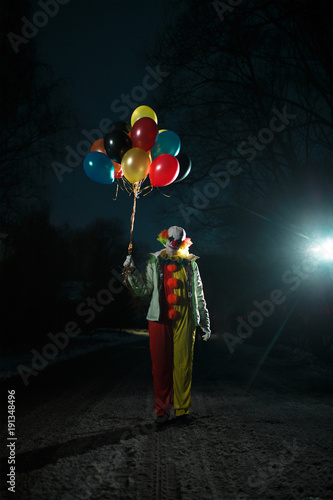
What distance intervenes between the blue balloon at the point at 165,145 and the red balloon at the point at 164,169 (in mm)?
369

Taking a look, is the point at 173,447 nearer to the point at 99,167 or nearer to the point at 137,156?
the point at 137,156

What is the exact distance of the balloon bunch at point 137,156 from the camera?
4434 mm

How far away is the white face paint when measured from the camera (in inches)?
165

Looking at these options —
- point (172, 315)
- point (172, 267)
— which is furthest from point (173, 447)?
point (172, 267)

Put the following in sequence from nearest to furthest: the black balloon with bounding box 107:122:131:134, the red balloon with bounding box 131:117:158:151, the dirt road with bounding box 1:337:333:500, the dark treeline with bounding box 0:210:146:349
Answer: the dirt road with bounding box 1:337:333:500, the red balloon with bounding box 131:117:158:151, the black balloon with bounding box 107:122:131:134, the dark treeline with bounding box 0:210:146:349

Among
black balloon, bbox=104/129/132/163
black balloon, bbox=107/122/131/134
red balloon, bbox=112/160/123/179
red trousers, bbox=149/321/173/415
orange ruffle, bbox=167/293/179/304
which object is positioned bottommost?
red trousers, bbox=149/321/173/415

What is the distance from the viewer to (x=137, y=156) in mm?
4387

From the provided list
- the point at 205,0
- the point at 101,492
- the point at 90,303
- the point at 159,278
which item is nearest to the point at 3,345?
the point at 159,278

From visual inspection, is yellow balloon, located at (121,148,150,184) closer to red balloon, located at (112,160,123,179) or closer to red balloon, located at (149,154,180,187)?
red balloon, located at (149,154,180,187)

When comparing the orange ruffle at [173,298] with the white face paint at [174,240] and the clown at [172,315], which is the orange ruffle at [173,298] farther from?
the white face paint at [174,240]

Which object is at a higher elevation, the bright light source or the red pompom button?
the bright light source

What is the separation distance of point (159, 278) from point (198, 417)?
69.6 inches

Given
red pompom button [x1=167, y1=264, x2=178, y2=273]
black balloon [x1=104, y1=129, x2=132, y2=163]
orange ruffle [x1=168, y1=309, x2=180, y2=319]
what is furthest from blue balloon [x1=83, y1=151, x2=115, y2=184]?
orange ruffle [x1=168, y1=309, x2=180, y2=319]

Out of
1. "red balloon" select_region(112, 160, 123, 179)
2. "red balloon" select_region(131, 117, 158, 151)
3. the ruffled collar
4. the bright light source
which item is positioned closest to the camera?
the ruffled collar
